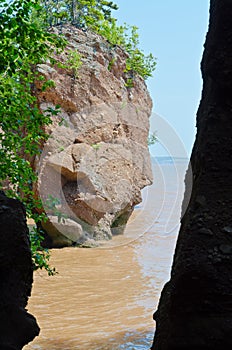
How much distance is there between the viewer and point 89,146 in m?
12.0

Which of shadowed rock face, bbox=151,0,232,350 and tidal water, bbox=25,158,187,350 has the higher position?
shadowed rock face, bbox=151,0,232,350

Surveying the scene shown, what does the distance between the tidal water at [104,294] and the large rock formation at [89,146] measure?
750 mm

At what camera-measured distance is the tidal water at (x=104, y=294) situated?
570 centimetres

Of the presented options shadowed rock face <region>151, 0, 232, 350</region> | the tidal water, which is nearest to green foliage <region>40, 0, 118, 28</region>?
the tidal water

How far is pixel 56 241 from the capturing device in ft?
38.0

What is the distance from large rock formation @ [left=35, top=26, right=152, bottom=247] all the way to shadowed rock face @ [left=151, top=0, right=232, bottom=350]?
7.44m

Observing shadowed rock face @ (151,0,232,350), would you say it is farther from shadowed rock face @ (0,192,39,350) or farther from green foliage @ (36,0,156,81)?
green foliage @ (36,0,156,81)

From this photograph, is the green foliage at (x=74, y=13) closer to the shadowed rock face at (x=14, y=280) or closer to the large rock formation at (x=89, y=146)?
the large rock formation at (x=89, y=146)

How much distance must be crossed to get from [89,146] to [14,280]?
9.11 m

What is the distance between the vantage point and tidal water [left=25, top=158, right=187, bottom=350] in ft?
18.7

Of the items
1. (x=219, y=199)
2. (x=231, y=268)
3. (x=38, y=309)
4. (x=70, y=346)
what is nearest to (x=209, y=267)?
(x=231, y=268)

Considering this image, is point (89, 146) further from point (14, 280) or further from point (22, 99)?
point (14, 280)

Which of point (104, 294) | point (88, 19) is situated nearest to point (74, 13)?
point (88, 19)

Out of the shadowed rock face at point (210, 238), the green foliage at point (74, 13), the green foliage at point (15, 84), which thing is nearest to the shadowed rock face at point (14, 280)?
the shadowed rock face at point (210, 238)
